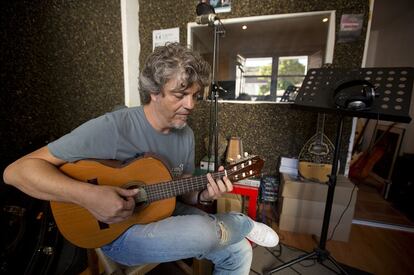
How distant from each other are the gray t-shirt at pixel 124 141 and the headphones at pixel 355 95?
0.77 metres

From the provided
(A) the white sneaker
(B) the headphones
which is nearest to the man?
(A) the white sneaker

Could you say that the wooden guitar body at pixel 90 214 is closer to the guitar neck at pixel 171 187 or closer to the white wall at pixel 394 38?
the guitar neck at pixel 171 187

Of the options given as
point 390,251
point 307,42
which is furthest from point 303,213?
point 307,42

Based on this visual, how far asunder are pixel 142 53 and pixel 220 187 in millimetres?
1699

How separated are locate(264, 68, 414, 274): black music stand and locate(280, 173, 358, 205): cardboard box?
37cm

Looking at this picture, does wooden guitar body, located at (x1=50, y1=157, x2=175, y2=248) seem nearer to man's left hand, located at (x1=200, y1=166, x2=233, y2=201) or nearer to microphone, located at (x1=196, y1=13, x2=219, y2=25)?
man's left hand, located at (x1=200, y1=166, x2=233, y2=201)

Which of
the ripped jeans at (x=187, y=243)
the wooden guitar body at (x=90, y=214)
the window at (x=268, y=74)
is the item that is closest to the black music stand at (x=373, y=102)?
the ripped jeans at (x=187, y=243)

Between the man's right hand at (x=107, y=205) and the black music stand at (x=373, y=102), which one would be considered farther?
the black music stand at (x=373, y=102)

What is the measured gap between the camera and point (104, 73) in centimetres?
161

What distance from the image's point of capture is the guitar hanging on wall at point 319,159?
1602 mm

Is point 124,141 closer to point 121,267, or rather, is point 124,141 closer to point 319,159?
point 121,267

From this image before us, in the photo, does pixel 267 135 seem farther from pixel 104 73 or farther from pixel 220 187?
pixel 104 73

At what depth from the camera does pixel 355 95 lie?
917mm

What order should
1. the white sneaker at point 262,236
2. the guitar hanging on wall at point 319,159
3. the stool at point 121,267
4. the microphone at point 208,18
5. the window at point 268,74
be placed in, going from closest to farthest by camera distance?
1. the stool at point 121,267
2. the white sneaker at point 262,236
3. the microphone at point 208,18
4. the guitar hanging on wall at point 319,159
5. the window at point 268,74
